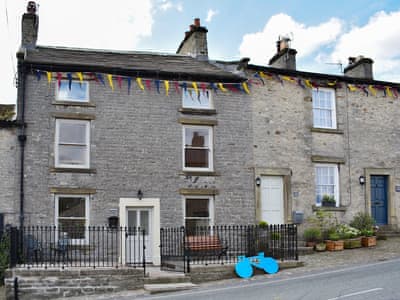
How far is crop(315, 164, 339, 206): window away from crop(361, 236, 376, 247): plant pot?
1.83 meters

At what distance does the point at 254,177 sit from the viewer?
1933cm

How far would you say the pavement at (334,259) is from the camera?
13.9m

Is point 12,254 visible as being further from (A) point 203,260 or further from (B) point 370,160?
(B) point 370,160

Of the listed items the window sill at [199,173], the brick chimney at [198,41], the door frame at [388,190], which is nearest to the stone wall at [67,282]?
the window sill at [199,173]

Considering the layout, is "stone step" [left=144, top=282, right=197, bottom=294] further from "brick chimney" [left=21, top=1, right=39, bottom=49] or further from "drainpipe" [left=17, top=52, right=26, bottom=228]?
"brick chimney" [left=21, top=1, right=39, bottom=49]

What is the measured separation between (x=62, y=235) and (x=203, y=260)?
4330 mm

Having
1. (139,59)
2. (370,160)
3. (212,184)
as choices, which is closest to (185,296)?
(212,184)

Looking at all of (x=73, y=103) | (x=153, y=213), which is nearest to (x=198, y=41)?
(x=73, y=103)

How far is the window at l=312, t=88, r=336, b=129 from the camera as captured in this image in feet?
68.6

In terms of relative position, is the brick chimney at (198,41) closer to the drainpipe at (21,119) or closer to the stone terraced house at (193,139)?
the stone terraced house at (193,139)

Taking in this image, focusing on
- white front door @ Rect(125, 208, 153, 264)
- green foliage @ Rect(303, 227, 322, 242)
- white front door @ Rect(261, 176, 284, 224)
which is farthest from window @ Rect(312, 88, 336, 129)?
white front door @ Rect(125, 208, 153, 264)

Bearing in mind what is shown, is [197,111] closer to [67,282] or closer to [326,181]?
[326,181]

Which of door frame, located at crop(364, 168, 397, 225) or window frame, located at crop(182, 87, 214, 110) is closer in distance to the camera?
window frame, located at crop(182, 87, 214, 110)

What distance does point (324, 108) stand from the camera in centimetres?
2105
